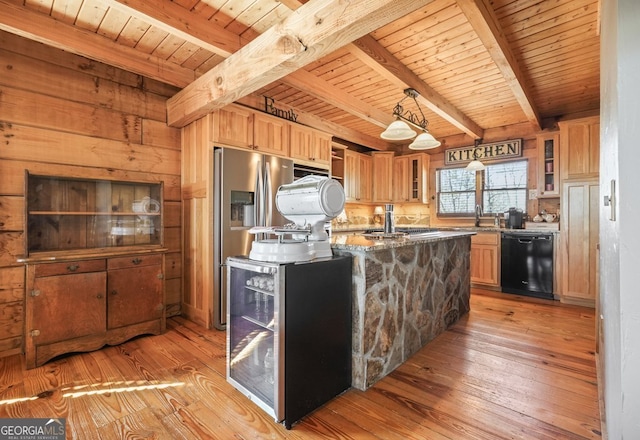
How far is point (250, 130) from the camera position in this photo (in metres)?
3.46

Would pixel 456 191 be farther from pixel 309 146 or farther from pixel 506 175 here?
pixel 309 146

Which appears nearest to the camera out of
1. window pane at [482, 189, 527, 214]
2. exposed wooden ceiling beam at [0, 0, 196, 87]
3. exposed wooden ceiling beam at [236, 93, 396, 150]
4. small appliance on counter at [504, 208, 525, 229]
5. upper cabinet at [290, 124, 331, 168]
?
exposed wooden ceiling beam at [0, 0, 196, 87]

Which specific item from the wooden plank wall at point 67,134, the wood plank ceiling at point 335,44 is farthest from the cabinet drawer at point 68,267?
the wood plank ceiling at point 335,44

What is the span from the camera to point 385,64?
2.88 m

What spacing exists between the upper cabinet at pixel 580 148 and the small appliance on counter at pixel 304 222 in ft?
12.7

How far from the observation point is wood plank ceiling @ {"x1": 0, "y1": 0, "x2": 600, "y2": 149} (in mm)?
Answer: 2082

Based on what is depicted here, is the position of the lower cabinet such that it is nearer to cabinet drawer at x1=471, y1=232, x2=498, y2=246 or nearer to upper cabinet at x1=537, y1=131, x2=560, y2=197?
cabinet drawer at x1=471, y1=232, x2=498, y2=246

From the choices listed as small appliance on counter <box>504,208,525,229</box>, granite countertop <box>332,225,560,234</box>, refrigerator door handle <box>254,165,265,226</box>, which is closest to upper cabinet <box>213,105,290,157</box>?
refrigerator door handle <box>254,165,265,226</box>

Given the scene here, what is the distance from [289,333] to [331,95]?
2.90 m

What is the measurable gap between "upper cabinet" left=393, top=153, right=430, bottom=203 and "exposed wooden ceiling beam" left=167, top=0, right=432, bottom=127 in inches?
165

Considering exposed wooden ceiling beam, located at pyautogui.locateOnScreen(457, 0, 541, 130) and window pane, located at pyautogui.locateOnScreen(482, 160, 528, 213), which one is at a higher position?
exposed wooden ceiling beam, located at pyautogui.locateOnScreen(457, 0, 541, 130)

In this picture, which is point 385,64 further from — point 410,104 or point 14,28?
point 14,28

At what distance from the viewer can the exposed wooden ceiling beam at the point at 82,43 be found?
2.19 meters

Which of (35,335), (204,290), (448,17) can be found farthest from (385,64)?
(35,335)
